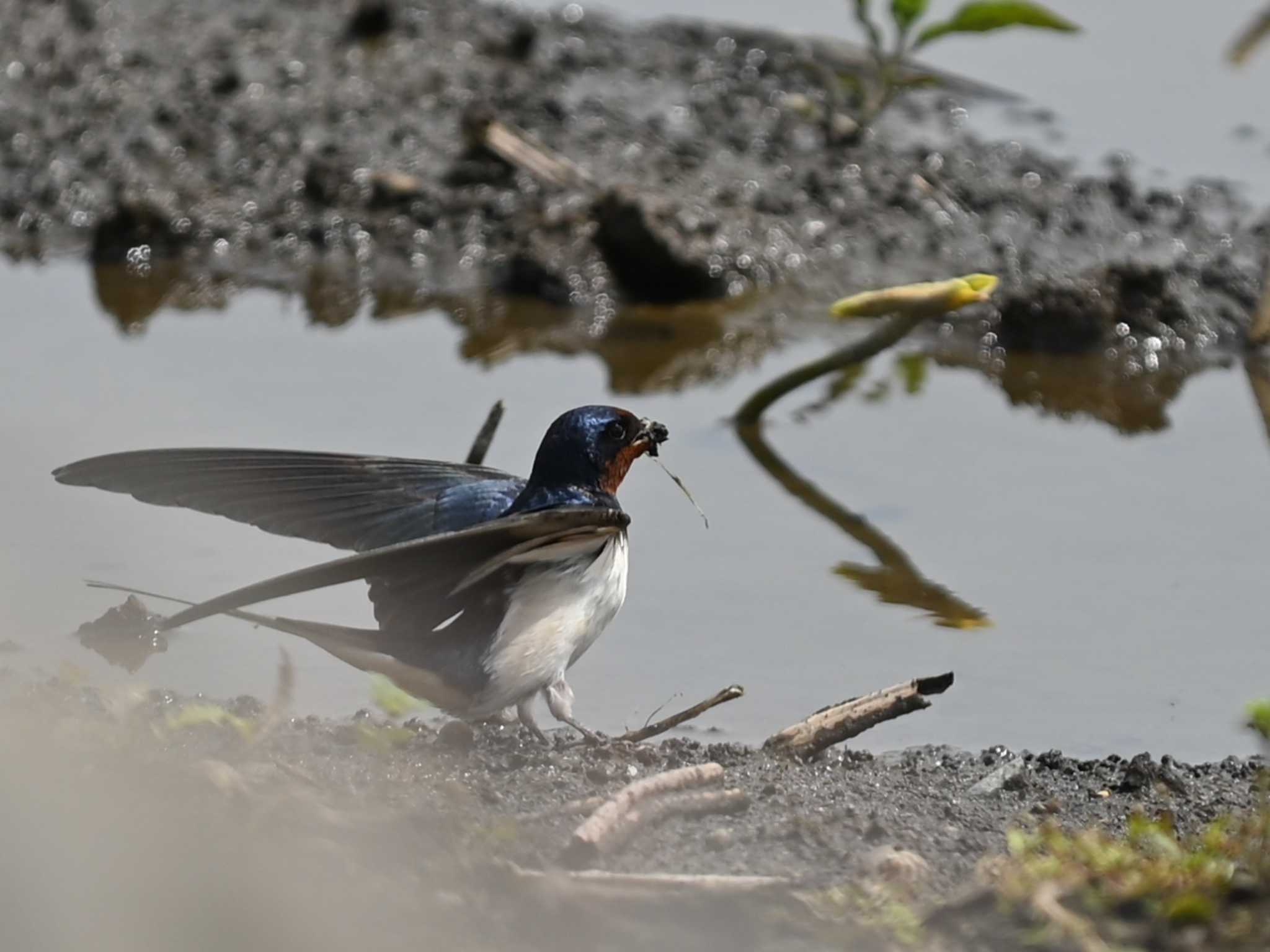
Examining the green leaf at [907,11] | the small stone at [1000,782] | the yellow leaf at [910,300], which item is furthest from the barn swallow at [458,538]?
the green leaf at [907,11]

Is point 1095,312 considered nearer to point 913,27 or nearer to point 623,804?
point 913,27

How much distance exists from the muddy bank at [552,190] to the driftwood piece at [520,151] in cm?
→ 2

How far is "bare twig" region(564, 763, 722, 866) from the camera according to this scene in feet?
11.6

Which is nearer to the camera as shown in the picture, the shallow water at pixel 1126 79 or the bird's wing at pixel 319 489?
the bird's wing at pixel 319 489

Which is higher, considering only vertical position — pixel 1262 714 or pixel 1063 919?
pixel 1262 714

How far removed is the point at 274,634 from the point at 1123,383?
336 centimetres

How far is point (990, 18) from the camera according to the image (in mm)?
7660

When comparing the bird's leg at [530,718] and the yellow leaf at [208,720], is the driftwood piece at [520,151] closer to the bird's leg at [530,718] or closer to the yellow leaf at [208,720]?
the bird's leg at [530,718]

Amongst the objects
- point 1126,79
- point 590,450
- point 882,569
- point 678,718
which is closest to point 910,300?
point 882,569

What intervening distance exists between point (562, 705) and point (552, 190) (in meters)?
3.90

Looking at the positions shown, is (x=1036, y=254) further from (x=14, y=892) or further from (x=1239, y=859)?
(x=14, y=892)

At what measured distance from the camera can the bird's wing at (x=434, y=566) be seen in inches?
147

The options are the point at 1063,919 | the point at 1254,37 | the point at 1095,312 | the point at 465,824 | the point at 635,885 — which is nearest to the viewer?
the point at 1063,919

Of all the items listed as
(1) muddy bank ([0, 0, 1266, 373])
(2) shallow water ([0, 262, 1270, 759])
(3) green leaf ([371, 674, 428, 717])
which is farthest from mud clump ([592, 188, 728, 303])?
(3) green leaf ([371, 674, 428, 717])
